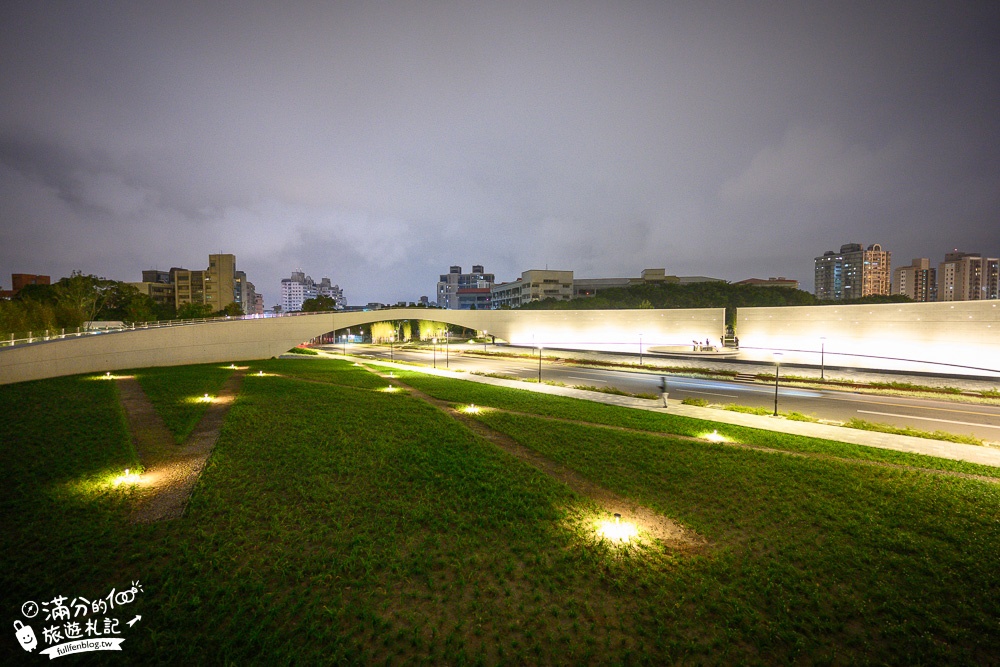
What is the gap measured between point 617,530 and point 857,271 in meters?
245

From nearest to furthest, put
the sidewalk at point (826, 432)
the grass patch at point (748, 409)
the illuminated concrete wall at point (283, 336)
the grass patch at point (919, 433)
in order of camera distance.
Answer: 1. the sidewalk at point (826, 432)
2. the grass patch at point (919, 433)
3. the grass patch at point (748, 409)
4. the illuminated concrete wall at point (283, 336)

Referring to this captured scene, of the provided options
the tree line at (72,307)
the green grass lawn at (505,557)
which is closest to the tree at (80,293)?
the tree line at (72,307)

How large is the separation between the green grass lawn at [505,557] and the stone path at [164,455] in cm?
41

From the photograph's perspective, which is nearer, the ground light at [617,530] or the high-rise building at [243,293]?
the ground light at [617,530]

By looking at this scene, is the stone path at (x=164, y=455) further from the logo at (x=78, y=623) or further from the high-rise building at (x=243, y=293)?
the high-rise building at (x=243, y=293)

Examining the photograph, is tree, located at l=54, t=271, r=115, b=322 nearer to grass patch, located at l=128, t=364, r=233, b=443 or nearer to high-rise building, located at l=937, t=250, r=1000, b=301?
grass patch, located at l=128, t=364, r=233, b=443

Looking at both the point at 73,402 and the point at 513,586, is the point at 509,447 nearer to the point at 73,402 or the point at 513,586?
the point at 513,586

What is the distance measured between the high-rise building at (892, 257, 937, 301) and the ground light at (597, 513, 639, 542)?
22538cm

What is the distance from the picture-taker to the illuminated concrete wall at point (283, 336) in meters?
27.1

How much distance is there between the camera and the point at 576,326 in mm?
60312

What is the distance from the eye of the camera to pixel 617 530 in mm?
7824

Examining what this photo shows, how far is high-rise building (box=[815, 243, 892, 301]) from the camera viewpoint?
18012 centimetres

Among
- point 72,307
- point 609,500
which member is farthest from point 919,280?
A: point 72,307

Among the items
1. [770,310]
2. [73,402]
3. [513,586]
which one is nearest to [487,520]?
[513,586]
